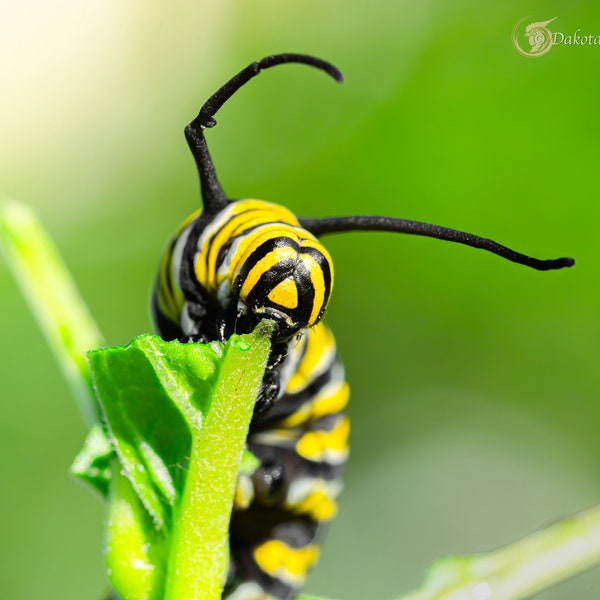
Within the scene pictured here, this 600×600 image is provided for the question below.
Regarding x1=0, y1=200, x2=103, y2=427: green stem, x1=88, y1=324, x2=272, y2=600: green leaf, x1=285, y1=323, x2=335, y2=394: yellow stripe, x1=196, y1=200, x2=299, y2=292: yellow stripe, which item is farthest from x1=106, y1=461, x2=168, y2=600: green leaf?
x1=285, y1=323, x2=335, y2=394: yellow stripe

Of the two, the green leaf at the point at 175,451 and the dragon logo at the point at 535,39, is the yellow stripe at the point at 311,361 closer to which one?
the green leaf at the point at 175,451

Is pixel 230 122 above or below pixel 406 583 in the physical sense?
above

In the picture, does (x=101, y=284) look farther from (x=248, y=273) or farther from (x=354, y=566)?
(x=248, y=273)

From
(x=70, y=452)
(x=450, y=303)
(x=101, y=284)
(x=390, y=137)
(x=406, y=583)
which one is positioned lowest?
(x=406, y=583)

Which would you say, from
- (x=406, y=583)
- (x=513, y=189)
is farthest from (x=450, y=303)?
(x=406, y=583)

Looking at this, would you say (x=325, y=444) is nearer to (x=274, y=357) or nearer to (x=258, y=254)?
(x=274, y=357)

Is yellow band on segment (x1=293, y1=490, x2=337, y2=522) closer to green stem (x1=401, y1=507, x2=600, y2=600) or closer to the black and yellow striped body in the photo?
the black and yellow striped body

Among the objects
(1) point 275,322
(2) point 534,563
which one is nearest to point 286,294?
(1) point 275,322
